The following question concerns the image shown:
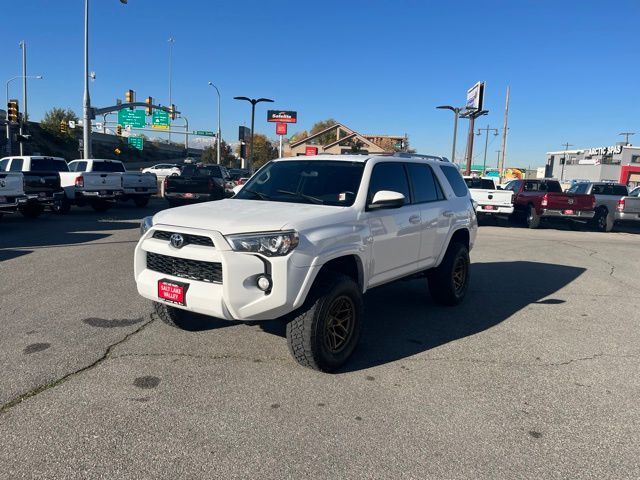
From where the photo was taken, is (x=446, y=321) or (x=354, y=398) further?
(x=446, y=321)

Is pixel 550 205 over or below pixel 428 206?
below

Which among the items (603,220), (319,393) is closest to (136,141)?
(603,220)

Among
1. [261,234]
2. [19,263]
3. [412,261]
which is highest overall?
[261,234]

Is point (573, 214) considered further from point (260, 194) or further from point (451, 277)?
point (260, 194)

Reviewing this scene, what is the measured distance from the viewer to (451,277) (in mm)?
6359

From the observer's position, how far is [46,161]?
642 inches

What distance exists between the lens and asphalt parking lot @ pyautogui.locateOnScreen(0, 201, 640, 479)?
2.96 metres

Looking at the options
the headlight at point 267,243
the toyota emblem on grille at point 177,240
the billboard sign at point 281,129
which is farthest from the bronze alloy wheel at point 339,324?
the billboard sign at point 281,129

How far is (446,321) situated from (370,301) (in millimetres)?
1168

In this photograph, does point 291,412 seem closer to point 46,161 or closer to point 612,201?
point 46,161

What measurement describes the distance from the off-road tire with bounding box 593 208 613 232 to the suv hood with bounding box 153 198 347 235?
56.4ft

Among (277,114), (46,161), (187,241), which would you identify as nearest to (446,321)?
(187,241)

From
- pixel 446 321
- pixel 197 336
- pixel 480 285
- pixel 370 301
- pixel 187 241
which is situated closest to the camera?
pixel 187 241

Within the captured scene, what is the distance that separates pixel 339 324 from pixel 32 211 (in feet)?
46.4
